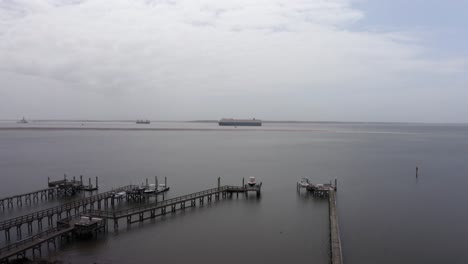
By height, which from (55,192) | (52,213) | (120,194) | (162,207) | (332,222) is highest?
(52,213)

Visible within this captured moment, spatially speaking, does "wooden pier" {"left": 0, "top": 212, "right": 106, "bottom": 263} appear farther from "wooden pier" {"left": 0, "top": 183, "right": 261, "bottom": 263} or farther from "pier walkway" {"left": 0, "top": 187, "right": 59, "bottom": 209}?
"pier walkway" {"left": 0, "top": 187, "right": 59, "bottom": 209}

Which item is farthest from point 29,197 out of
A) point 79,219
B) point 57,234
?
point 57,234

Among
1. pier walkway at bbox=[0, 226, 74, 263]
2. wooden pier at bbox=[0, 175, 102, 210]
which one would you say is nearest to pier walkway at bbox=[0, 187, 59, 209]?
wooden pier at bbox=[0, 175, 102, 210]

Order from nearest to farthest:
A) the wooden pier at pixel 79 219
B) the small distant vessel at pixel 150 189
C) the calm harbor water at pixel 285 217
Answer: the wooden pier at pixel 79 219 → the calm harbor water at pixel 285 217 → the small distant vessel at pixel 150 189

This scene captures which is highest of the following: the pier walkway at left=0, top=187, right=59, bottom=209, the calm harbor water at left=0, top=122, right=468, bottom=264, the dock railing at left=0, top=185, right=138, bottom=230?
the dock railing at left=0, top=185, right=138, bottom=230

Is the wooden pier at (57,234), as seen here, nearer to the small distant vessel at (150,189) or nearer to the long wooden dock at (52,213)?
the long wooden dock at (52,213)

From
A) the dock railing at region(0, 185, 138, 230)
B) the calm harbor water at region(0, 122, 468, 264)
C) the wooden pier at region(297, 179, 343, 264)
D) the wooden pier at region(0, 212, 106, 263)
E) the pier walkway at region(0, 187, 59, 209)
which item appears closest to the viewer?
the wooden pier at region(297, 179, 343, 264)

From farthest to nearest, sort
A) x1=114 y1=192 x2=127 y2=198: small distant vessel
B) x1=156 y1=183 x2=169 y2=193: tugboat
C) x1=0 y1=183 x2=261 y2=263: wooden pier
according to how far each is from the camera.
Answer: x1=156 y1=183 x2=169 y2=193: tugboat, x1=114 y1=192 x2=127 y2=198: small distant vessel, x1=0 y1=183 x2=261 y2=263: wooden pier

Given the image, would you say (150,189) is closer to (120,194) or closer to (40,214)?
(120,194)

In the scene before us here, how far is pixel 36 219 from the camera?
2495cm

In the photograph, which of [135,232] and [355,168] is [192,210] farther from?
[355,168]

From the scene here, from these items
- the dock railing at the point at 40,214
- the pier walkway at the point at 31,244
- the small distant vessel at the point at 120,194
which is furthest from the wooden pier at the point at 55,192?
the pier walkway at the point at 31,244

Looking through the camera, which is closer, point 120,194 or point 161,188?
point 120,194

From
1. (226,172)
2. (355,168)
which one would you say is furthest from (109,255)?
(355,168)
